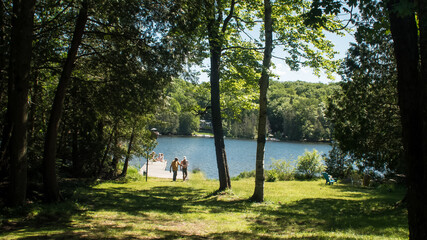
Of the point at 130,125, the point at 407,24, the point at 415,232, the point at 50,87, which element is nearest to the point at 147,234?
the point at 415,232

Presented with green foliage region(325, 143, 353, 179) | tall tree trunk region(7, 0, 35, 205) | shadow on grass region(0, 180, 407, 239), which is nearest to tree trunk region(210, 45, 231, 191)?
shadow on grass region(0, 180, 407, 239)

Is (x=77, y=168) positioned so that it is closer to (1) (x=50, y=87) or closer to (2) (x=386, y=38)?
(1) (x=50, y=87)

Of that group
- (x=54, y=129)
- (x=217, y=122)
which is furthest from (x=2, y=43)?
(x=217, y=122)

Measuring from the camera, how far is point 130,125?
17297 mm

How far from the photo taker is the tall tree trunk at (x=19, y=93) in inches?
279

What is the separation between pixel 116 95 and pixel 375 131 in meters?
9.14

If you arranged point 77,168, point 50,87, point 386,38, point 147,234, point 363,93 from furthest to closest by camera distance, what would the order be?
1. point 77,168
2. point 50,87
3. point 363,93
4. point 386,38
5. point 147,234

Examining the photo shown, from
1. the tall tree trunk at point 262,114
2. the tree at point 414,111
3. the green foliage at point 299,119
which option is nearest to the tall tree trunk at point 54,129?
the tall tree trunk at point 262,114

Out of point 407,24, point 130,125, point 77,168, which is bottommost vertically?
point 77,168

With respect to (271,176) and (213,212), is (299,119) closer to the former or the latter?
(271,176)

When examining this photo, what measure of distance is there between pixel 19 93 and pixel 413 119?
25.6 ft

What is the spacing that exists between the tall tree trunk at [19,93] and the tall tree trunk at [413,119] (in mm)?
7452

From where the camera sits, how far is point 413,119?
3646 millimetres

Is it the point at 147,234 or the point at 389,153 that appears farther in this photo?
the point at 389,153
